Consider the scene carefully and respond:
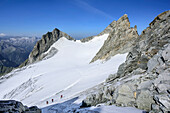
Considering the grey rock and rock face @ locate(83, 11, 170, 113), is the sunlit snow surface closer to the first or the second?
rock face @ locate(83, 11, 170, 113)

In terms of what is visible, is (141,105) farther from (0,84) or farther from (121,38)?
(0,84)

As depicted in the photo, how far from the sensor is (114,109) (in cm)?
884

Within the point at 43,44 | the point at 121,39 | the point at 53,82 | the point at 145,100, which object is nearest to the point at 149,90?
the point at 145,100

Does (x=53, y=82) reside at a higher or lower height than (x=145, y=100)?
higher

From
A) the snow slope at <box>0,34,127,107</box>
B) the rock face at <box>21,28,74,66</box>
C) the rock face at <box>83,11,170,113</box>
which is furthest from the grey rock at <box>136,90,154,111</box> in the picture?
the rock face at <box>21,28,74,66</box>

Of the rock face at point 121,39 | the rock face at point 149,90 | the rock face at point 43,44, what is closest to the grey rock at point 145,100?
the rock face at point 149,90

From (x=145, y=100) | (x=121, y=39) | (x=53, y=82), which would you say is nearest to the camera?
(x=145, y=100)

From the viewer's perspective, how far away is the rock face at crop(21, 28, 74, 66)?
261ft

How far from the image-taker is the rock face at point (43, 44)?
261 ft

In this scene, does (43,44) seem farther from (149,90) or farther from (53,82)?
(149,90)

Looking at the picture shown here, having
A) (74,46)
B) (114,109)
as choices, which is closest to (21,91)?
(114,109)

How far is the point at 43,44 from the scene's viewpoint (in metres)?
85.6

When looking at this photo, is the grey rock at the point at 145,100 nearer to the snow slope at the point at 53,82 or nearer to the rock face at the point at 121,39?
the snow slope at the point at 53,82

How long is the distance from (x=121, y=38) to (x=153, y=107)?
35.2 meters
